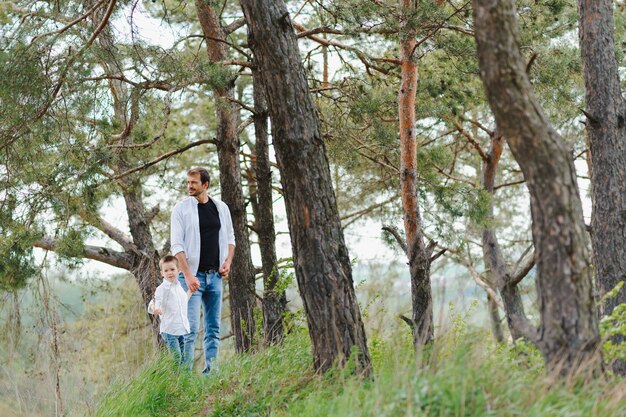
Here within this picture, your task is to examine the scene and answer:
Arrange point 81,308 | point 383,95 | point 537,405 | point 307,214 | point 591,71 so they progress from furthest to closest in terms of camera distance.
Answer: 1. point 81,308
2. point 383,95
3. point 591,71
4. point 307,214
5. point 537,405

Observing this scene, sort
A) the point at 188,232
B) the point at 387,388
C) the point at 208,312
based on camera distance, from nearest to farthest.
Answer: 1. the point at 387,388
2. the point at 188,232
3. the point at 208,312

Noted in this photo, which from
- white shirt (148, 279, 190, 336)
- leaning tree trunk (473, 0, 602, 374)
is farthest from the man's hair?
leaning tree trunk (473, 0, 602, 374)

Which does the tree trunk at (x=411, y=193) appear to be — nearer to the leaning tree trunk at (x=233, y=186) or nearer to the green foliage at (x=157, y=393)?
the leaning tree trunk at (x=233, y=186)

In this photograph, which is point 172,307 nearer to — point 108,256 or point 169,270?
point 169,270

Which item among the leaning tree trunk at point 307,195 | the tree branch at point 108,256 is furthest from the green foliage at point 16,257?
the leaning tree trunk at point 307,195

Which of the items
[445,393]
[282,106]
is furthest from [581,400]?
[282,106]

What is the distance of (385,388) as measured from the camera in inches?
148

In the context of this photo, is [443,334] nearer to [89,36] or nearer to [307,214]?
[307,214]

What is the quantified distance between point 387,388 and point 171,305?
2675 mm

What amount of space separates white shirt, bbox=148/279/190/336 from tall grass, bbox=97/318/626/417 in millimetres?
340

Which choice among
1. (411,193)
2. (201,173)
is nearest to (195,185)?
(201,173)

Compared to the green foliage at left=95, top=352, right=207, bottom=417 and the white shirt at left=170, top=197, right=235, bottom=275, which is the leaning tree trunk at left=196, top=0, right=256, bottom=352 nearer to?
the white shirt at left=170, top=197, right=235, bottom=275

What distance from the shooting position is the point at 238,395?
16.4 feet

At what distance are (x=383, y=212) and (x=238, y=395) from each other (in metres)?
8.80
